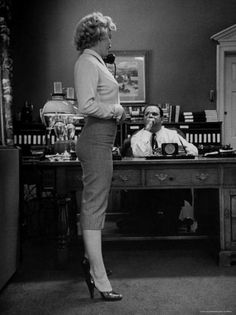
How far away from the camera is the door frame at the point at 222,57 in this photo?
24.2 feet

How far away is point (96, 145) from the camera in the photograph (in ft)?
8.61

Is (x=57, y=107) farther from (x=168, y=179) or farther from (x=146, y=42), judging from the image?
(x=146, y=42)

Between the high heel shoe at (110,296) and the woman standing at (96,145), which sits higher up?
the woman standing at (96,145)

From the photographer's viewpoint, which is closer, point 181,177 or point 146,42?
point 181,177

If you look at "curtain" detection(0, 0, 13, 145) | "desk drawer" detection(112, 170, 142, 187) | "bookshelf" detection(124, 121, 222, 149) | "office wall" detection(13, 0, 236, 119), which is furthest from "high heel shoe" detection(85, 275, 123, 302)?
"office wall" detection(13, 0, 236, 119)

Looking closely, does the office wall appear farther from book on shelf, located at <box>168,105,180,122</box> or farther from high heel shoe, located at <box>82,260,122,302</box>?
high heel shoe, located at <box>82,260,122,302</box>

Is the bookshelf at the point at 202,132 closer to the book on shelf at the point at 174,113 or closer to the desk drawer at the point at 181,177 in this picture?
the book on shelf at the point at 174,113

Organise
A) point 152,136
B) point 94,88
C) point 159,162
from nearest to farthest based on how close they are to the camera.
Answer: point 94,88 → point 159,162 → point 152,136

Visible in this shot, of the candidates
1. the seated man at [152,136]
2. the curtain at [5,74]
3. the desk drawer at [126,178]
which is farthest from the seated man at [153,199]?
the curtain at [5,74]

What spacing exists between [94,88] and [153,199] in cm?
206

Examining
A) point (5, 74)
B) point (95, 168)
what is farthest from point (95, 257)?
point (5, 74)

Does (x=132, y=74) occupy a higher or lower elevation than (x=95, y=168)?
higher

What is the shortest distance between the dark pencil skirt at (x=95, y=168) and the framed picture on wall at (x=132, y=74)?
4872mm

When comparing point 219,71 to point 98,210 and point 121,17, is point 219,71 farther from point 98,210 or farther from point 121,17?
point 98,210
